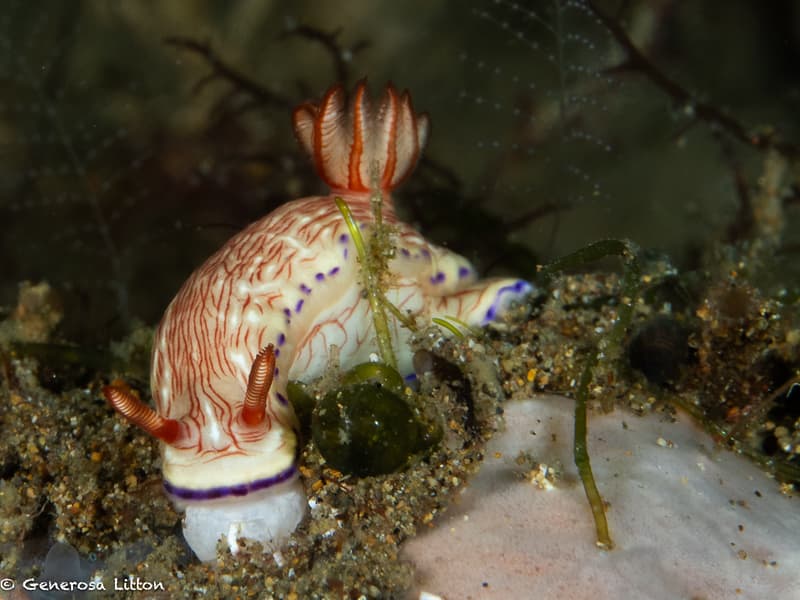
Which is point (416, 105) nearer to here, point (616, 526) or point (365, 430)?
point (365, 430)

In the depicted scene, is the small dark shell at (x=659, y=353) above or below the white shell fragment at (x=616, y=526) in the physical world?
above

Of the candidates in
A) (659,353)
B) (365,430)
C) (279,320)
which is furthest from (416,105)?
→ (365,430)

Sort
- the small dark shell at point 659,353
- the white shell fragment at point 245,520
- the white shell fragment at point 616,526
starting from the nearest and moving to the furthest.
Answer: the white shell fragment at point 616,526 < the white shell fragment at point 245,520 < the small dark shell at point 659,353

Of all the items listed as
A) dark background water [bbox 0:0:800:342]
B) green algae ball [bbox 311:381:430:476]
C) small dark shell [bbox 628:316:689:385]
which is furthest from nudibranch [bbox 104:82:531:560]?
dark background water [bbox 0:0:800:342]

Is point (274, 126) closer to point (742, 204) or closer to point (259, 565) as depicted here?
point (259, 565)

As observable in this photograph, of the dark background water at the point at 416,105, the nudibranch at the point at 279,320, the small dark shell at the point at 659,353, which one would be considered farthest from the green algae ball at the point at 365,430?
the dark background water at the point at 416,105

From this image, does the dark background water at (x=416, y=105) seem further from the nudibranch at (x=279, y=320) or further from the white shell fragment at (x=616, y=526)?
the white shell fragment at (x=616, y=526)
